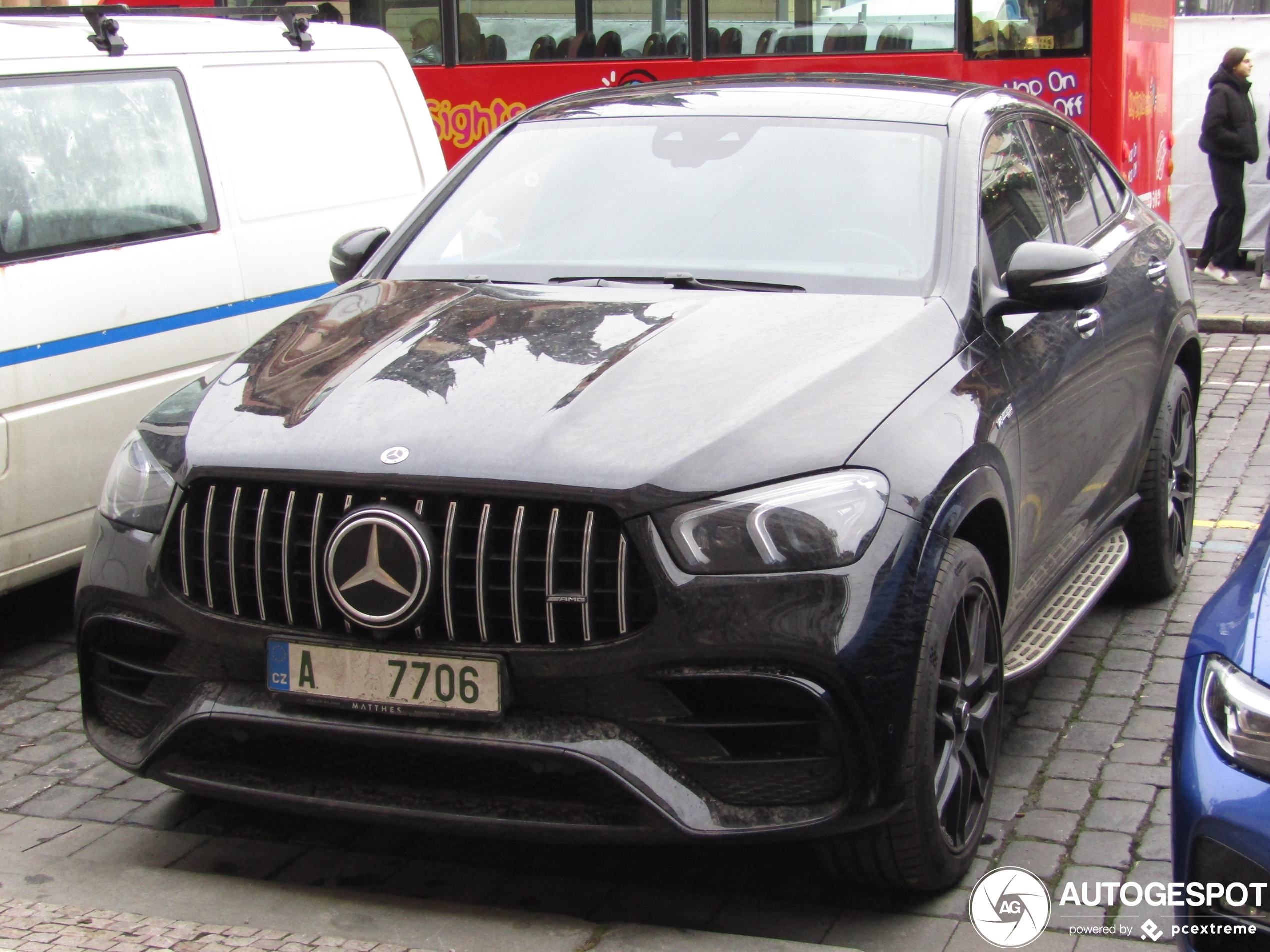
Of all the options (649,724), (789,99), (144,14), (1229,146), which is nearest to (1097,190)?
(789,99)

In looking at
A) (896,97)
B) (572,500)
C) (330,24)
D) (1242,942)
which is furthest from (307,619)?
(330,24)

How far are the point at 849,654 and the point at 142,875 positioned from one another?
1777 mm

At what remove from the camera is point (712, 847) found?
324 cm

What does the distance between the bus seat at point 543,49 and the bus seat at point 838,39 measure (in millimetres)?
2044

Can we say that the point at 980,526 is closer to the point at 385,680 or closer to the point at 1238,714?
the point at 1238,714

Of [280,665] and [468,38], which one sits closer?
[280,665]

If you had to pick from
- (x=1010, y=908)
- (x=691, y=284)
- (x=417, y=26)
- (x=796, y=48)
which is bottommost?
(x=1010, y=908)

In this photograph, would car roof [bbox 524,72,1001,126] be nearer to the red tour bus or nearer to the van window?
the van window

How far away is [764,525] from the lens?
3.18 metres

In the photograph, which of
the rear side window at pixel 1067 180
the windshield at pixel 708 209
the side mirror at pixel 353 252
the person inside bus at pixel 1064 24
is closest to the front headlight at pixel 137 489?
the windshield at pixel 708 209

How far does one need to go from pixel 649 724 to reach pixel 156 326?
3.18 meters

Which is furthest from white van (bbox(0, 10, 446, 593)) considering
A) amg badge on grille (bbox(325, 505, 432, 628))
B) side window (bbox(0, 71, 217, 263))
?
amg badge on grille (bbox(325, 505, 432, 628))

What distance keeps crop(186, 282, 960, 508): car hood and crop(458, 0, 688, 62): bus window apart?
691 centimetres

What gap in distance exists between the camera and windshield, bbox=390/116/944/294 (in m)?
4.29
